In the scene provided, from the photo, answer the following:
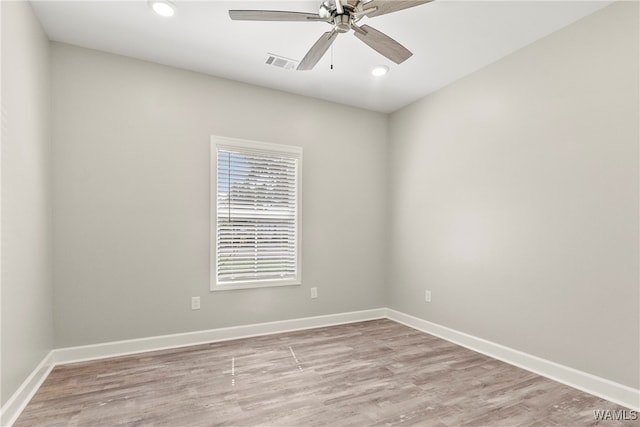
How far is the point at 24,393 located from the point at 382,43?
11.3 ft

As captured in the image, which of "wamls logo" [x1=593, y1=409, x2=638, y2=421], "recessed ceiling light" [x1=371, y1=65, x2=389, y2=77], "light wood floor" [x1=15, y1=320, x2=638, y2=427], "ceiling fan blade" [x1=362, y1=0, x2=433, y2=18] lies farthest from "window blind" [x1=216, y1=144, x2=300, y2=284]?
"wamls logo" [x1=593, y1=409, x2=638, y2=421]

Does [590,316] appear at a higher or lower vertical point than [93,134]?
lower

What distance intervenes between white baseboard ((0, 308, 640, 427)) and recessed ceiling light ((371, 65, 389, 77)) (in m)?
2.87

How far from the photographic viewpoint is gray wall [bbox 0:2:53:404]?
2029mm

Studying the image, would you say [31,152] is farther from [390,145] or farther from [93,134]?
[390,145]

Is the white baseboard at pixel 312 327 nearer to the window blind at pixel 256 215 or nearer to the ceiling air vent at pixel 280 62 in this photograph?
the window blind at pixel 256 215

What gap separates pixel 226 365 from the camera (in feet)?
9.48

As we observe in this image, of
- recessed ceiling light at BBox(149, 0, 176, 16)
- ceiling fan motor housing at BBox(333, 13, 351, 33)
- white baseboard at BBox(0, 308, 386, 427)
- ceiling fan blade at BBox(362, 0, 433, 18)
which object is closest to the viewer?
ceiling fan blade at BBox(362, 0, 433, 18)

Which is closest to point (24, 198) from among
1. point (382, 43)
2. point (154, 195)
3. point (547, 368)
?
point (154, 195)

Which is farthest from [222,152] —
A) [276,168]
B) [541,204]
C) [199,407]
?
[541,204]

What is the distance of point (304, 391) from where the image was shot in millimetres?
2436

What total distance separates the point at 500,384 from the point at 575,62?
2.60 metres

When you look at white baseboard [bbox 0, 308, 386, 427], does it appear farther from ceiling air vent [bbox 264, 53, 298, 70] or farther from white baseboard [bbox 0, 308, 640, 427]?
ceiling air vent [bbox 264, 53, 298, 70]

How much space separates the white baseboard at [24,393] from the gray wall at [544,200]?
12.1 ft
